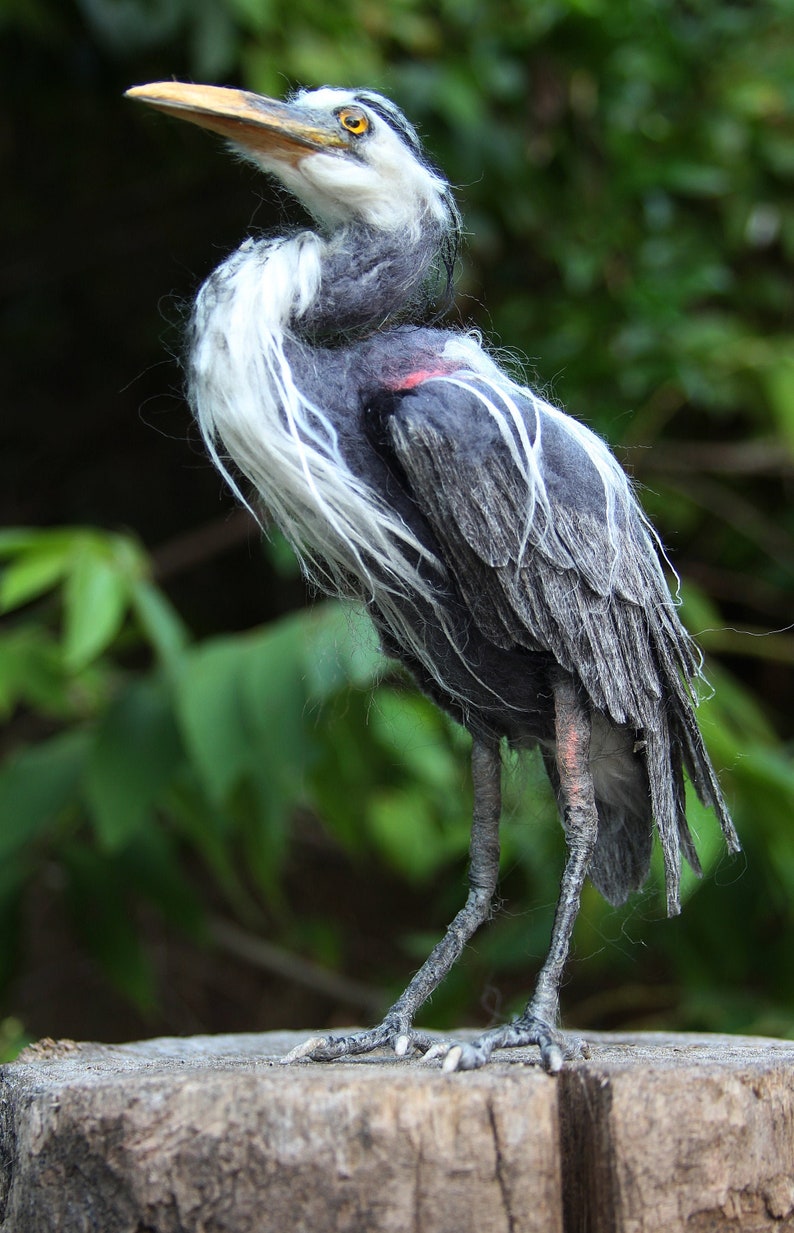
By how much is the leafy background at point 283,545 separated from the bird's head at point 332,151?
21 centimetres

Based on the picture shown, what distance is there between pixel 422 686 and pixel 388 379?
1.44ft

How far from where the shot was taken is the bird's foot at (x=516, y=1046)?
134 cm

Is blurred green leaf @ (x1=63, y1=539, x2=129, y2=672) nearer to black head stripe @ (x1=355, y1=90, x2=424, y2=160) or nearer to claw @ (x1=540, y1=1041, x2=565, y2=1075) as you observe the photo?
black head stripe @ (x1=355, y1=90, x2=424, y2=160)

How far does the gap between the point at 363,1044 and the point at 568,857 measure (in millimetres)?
345

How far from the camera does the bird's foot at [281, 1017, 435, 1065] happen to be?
149 centimetres

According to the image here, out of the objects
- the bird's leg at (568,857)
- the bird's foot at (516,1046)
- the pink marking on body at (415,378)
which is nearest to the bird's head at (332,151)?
the pink marking on body at (415,378)

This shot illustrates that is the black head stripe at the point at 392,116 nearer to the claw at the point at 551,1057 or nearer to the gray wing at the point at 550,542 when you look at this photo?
Result: the gray wing at the point at 550,542

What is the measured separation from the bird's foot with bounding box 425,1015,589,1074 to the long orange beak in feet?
3.58

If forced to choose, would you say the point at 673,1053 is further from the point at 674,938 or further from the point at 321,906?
the point at 321,906

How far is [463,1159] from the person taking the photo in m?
1.21

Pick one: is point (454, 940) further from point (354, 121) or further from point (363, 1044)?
point (354, 121)

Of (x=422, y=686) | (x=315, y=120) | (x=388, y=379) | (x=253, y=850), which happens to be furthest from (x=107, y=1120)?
(x=253, y=850)

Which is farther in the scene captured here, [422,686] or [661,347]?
[661,347]

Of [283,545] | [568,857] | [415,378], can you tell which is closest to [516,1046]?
[568,857]
